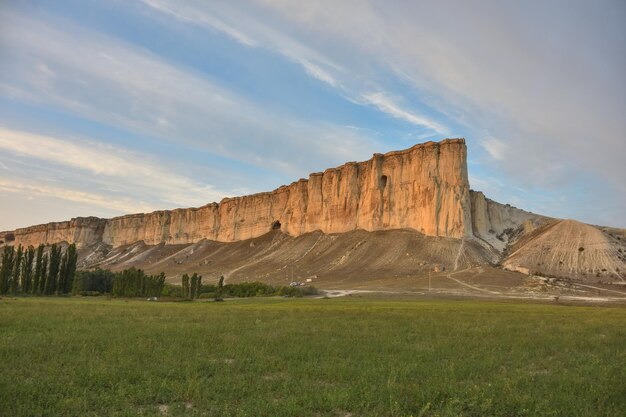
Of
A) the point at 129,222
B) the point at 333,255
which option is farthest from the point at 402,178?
the point at 129,222

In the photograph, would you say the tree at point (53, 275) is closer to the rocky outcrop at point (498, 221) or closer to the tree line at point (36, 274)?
the tree line at point (36, 274)

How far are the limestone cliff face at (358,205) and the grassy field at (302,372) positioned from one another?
7730 centimetres

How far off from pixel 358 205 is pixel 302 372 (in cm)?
9891

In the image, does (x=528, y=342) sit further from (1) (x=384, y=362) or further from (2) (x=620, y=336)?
(1) (x=384, y=362)

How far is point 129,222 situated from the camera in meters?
177

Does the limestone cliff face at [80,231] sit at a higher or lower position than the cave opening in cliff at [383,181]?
lower

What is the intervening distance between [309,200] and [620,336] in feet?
340

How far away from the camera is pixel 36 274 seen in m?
64.6

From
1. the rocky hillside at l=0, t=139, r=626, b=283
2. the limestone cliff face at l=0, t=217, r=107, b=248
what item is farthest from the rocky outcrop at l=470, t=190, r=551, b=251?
the limestone cliff face at l=0, t=217, r=107, b=248

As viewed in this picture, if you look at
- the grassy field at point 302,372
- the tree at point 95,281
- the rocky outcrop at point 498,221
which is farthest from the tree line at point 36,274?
the rocky outcrop at point 498,221

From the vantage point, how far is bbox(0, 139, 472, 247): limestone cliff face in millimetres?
93438

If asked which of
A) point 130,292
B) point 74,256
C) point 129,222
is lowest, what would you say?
point 130,292

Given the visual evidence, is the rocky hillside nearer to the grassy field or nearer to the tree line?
the tree line

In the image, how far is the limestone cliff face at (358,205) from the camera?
9344 centimetres
